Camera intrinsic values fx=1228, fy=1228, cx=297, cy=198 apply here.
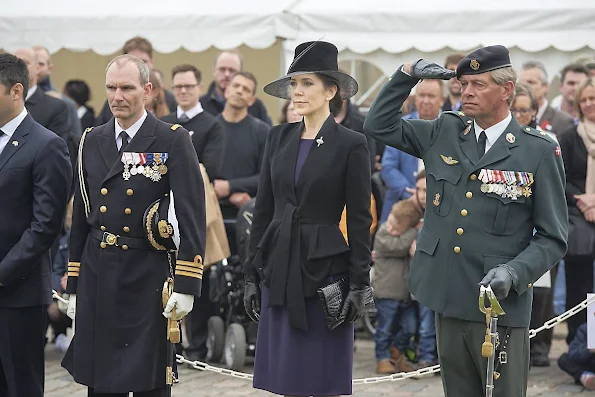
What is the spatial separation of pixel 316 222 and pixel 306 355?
2.16 ft

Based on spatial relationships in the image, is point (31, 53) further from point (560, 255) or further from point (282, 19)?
point (560, 255)

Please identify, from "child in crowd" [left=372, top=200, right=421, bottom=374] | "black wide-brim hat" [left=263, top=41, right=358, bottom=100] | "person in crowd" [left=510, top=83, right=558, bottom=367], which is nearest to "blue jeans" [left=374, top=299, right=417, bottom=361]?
"child in crowd" [left=372, top=200, right=421, bottom=374]

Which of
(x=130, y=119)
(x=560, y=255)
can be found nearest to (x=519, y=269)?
(x=560, y=255)

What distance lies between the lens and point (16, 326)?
21.1 feet

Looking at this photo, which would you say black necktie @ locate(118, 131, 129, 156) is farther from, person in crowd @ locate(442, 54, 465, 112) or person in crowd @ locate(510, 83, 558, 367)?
person in crowd @ locate(442, 54, 465, 112)

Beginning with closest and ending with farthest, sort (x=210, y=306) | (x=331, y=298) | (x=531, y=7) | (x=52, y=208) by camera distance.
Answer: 1. (x=331, y=298)
2. (x=52, y=208)
3. (x=210, y=306)
4. (x=531, y=7)

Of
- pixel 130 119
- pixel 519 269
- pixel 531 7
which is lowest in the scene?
pixel 519 269

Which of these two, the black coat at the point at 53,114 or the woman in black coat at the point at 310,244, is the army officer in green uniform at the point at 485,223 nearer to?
the woman in black coat at the point at 310,244

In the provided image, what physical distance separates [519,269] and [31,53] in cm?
571

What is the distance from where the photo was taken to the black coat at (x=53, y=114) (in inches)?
374

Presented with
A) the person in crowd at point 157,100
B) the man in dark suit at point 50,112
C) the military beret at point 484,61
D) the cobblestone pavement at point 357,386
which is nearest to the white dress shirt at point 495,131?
the military beret at point 484,61

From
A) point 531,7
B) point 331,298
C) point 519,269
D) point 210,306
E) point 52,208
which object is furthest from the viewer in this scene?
point 531,7

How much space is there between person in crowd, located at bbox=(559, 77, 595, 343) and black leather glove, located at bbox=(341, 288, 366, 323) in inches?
135

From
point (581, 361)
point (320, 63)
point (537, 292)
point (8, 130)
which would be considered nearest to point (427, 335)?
point (537, 292)
